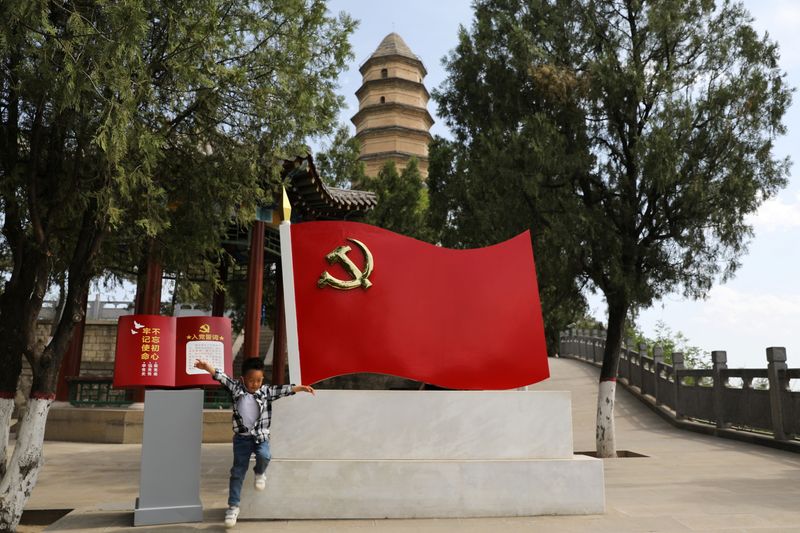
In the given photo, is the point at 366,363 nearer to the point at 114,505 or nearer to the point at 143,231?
the point at 114,505

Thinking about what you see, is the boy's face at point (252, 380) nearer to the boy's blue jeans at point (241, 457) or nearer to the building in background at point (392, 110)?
the boy's blue jeans at point (241, 457)

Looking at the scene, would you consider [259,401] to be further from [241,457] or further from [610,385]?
[610,385]

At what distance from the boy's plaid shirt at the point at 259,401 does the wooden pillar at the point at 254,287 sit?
20.8 feet

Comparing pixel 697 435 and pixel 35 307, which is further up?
pixel 35 307

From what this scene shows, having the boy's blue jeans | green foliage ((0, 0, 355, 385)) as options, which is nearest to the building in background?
green foliage ((0, 0, 355, 385))

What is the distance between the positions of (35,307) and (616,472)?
7099 millimetres

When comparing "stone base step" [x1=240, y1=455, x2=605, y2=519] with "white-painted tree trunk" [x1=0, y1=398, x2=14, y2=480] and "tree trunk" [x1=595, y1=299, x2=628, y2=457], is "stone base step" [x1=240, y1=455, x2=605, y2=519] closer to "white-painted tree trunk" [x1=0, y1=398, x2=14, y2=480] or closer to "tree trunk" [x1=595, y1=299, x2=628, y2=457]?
"white-painted tree trunk" [x1=0, y1=398, x2=14, y2=480]

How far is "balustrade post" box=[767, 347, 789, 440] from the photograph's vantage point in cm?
1045

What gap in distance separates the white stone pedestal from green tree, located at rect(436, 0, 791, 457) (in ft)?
16.5

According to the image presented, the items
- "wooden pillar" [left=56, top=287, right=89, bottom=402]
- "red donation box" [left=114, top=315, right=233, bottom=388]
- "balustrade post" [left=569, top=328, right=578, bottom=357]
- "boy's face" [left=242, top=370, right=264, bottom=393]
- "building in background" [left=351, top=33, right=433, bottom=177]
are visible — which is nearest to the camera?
"boy's face" [left=242, top=370, right=264, bottom=393]

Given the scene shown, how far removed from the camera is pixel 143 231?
6922 mm

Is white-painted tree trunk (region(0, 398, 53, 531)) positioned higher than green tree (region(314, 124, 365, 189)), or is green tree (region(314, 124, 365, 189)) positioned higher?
green tree (region(314, 124, 365, 189))

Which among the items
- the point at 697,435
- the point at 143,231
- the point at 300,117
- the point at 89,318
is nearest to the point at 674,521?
the point at 300,117

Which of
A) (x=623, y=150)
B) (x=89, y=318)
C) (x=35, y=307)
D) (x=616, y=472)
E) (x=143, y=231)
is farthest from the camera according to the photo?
(x=89, y=318)
